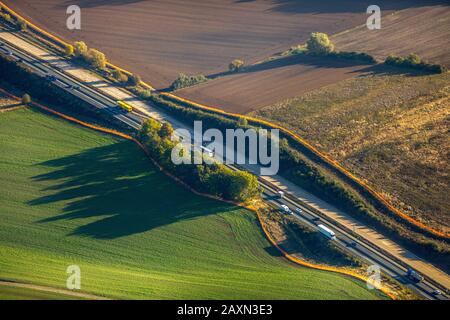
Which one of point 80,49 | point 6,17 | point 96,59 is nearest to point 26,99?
point 96,59

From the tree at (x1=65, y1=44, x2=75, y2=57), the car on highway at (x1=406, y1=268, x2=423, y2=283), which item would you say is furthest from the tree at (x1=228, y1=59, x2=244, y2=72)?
the car on highway at (x1=406, y1=268, x2=423, y2=283)

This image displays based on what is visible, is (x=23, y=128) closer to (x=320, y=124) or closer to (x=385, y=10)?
(x=320, y=124)

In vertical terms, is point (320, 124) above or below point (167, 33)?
below

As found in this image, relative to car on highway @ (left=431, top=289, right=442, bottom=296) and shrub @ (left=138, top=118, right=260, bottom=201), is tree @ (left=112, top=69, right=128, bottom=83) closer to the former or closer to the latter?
shrub @ (left=138, top=118, right=260, bottom=201)
